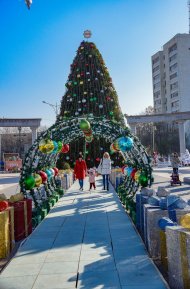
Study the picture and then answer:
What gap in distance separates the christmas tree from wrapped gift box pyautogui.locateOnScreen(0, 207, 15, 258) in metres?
21.8

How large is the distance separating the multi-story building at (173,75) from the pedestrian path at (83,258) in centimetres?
8109

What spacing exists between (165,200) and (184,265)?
217 cm

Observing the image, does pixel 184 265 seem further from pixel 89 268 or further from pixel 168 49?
pixel 168 49

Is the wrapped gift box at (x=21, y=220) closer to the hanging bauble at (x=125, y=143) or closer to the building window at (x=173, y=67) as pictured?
the hanging bauble at (x=125, y=143)

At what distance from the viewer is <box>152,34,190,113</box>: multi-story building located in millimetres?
86250

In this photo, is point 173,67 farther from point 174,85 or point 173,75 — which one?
point 174,85

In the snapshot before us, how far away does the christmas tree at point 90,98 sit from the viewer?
2983 centimetres

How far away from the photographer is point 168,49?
91250mm

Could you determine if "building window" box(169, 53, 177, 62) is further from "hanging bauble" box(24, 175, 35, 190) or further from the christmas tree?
"hanging bauble" box(24, 175, 35, 190)

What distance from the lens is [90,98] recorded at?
1180 inches

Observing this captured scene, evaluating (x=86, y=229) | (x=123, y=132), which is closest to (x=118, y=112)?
(x=123, y=132)

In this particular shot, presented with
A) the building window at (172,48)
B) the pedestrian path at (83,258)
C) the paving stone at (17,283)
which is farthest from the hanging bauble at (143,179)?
the building window at (172,48)

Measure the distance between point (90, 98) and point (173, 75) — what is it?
65012 mm

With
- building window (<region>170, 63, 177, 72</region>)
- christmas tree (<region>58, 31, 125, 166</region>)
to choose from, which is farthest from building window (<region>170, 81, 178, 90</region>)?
christmas tree (<region>58, 31, 125, 166</region>)
